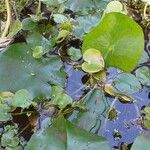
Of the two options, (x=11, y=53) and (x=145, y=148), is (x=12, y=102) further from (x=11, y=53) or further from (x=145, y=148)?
(x=145, y=148)

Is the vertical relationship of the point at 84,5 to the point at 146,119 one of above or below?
above

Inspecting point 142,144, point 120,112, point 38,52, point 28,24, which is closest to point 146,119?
point 120,112

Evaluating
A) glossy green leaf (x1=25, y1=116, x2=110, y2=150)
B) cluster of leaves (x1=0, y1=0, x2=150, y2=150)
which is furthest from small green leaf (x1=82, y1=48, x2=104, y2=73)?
glossy green leaf (x1=25, y1=116, x2=110, y2=150)

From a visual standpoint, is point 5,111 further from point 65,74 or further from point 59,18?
point 59,18

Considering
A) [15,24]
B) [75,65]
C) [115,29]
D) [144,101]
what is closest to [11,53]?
[15,24]

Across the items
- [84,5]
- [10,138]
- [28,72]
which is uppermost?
[84,5]

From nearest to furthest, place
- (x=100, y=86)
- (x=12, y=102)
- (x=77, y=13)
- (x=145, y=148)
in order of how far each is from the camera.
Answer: (x=145, y=148), (x=12, y=102), (x=100, y=86), (x=77, y=13)
